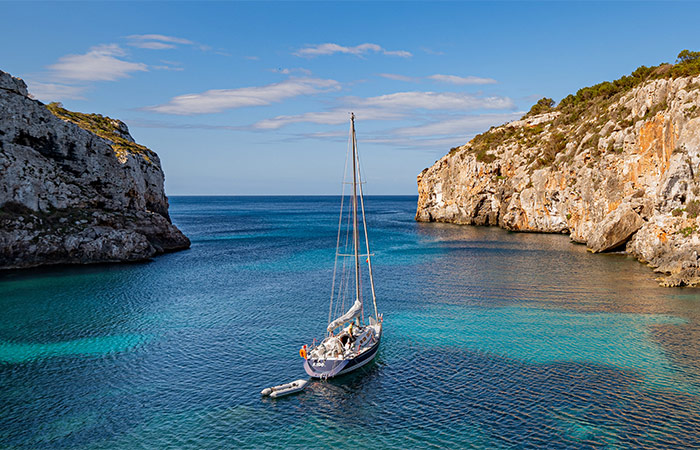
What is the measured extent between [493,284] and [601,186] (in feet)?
124

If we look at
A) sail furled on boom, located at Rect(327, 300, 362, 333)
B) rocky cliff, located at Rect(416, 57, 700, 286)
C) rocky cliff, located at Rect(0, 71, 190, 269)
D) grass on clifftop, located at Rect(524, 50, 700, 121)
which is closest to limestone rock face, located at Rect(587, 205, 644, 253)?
rocky cliff, located at Rect(416, 57, 700, 286)

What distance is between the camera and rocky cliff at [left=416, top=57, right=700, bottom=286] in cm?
5600

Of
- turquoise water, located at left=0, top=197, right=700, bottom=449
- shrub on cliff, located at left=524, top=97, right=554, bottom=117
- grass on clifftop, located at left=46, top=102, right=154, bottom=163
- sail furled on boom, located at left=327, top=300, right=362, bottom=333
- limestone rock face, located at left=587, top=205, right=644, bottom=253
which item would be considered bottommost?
turquoise water, located at left=0, top=197, right=700, bottom=449

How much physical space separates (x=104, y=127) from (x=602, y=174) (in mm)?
104086

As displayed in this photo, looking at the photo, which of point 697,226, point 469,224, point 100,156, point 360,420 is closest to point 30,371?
point 360,420

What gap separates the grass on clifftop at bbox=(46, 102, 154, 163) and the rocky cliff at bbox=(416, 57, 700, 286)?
273 feet

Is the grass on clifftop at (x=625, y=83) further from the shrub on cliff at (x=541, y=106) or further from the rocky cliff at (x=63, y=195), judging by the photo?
the rocky cliff at (x=63, y=195)

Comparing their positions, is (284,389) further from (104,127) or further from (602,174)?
→ (104,127)

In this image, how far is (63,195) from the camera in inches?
2729

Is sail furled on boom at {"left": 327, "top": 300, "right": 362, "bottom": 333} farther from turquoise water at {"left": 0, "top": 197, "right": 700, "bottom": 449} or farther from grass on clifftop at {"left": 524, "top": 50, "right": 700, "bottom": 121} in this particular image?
grass on clifftop at {"left": 524, "top": 50, "right": 700, "bottom": 121}

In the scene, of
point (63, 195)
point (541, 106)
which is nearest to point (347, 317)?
point (63, 195)

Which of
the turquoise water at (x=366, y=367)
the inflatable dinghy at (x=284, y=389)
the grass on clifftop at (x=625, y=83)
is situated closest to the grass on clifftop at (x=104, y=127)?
the turquoise water at (x=366, y=367)

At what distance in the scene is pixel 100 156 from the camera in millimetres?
77312

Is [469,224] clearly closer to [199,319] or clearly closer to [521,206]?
[521,206]
